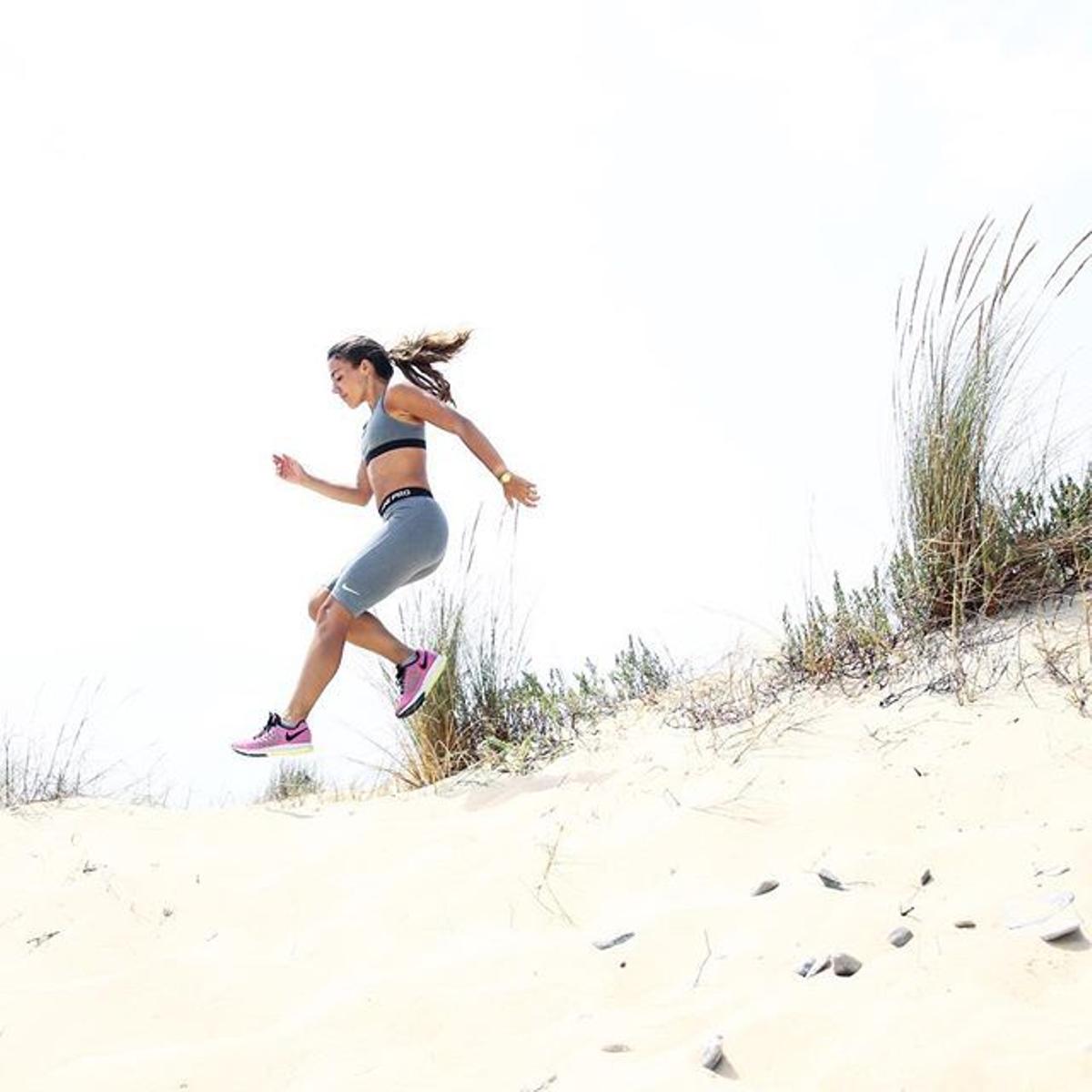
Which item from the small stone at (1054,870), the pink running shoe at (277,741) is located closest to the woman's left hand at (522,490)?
the pink running shoe at (277,741)

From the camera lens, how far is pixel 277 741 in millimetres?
4988

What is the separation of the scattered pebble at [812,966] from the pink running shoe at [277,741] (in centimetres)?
272

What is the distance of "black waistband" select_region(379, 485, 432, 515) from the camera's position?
5.14m

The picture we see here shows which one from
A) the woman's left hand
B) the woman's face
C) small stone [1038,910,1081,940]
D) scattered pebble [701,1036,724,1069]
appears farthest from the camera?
the woman's face

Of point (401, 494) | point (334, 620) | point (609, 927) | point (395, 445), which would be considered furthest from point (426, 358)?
point (609, 927)

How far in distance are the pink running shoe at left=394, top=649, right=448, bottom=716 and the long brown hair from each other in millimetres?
1144

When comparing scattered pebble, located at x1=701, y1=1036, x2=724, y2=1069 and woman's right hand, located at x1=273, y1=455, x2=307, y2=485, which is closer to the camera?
scattered pebble, located at x1=701, y1=1036, x2=724, y2=1069

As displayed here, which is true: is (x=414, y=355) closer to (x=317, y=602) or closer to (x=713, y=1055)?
(x=317, y=602)

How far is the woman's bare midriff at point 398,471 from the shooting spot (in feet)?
17.0

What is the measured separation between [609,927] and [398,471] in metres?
2.43

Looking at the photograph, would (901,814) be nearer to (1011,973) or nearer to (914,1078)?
(1011,973)

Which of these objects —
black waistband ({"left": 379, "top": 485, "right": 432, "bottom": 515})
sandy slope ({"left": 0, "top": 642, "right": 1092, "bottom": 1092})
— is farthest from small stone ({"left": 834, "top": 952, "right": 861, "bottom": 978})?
black waistband ({"left": 379, "top": 485, "right": 432, "bottom": 515})

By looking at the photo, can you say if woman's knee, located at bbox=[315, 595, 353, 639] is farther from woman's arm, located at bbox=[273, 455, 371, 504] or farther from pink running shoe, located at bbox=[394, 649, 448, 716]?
woman's arm, located at bbox=[273, 455, 371, 504]

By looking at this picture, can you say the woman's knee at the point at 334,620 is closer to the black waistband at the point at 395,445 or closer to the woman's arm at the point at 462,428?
the black waistband at the point at 395,445
